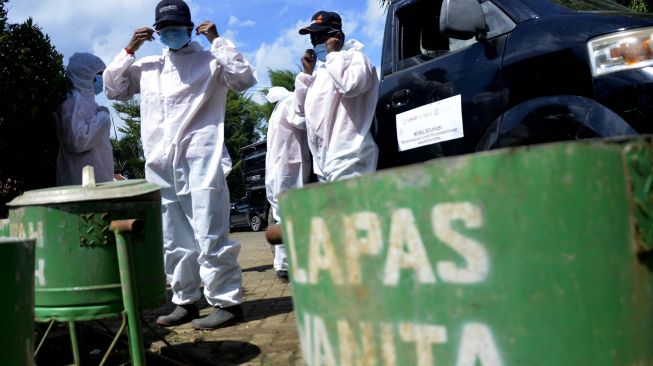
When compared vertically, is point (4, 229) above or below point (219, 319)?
above

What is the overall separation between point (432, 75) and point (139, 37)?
201 centimetres

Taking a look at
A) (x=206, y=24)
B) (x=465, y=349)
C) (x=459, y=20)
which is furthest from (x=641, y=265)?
(x=206, y=24)

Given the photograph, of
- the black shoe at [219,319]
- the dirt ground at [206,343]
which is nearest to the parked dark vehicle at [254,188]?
the dirt ground at [206,343]

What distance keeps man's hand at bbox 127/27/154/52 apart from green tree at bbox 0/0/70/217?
65cm

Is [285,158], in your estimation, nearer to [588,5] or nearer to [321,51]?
[321,51]

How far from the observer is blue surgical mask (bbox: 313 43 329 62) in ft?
16.4

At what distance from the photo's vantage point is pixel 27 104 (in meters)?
4.46

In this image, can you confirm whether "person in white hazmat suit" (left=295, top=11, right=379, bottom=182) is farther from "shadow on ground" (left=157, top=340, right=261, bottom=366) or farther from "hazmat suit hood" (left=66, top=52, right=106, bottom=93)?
"hazmat suit hood" (left=66, top=52, right=106, bottom=93)

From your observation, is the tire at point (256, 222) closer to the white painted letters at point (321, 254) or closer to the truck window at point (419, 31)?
the truck window at point (419, 31)

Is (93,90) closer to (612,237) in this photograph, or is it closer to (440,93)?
(440,93)

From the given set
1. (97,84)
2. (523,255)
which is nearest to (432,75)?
(97,84)

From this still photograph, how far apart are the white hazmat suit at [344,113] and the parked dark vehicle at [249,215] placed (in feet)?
46.2

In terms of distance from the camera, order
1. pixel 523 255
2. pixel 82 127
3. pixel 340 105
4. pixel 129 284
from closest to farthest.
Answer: pixel 523 255
pixel 129 284
pixel 340 105
pixel 82 127

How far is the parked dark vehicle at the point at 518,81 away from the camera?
3.08 meters
